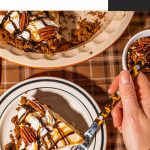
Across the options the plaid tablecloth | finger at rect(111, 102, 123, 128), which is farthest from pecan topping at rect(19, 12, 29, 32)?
finger at rect(111, 102, 123, 128)

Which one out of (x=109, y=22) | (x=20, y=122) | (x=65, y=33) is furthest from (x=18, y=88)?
(x=109, y=22)

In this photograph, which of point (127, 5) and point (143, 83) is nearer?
point (143, 83)

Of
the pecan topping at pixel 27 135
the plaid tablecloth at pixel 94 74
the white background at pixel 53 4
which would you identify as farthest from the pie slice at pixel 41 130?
the white background at pixel 53 4

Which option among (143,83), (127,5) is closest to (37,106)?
(143,83)

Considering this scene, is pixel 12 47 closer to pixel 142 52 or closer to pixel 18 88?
pixel 18 88

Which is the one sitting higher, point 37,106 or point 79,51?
point 79,51

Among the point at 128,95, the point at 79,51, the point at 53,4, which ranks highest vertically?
the point at 53,4

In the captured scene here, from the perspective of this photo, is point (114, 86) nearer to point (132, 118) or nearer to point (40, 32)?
point (132, 118)

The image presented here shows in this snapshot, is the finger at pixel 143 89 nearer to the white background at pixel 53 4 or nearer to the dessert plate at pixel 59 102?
the dessert plate at pixel 59 102
